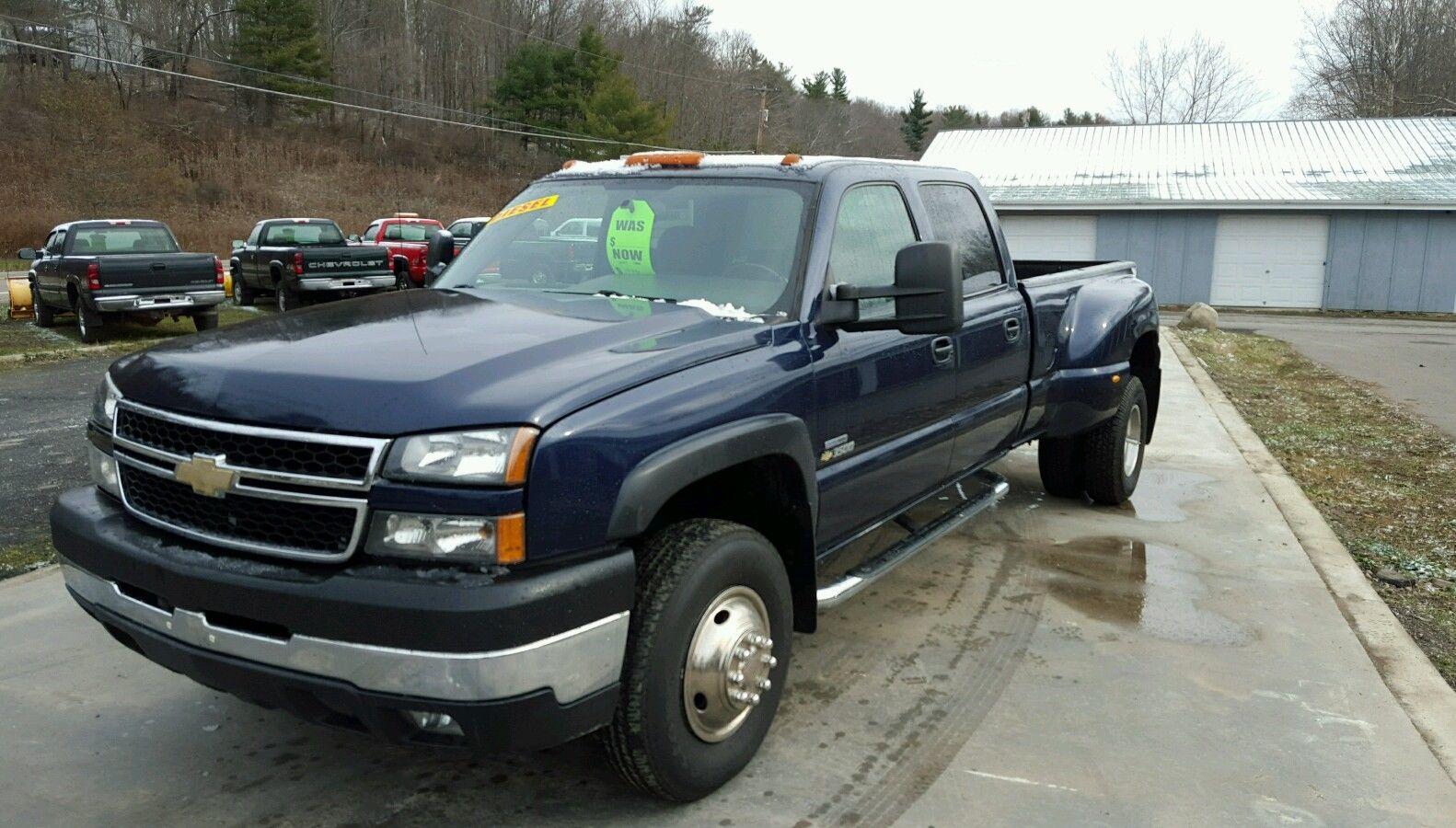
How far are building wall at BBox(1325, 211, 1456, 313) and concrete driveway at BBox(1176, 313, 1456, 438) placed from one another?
2.16 m

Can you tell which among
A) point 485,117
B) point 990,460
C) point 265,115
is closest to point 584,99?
point 485,117

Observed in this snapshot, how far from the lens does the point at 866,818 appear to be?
123 inches

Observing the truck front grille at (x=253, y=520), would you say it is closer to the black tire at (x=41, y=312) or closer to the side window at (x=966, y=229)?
the side window at (x=966, y=229)

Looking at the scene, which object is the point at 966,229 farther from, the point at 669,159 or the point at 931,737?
the point at 931,737

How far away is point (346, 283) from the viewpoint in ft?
61.7

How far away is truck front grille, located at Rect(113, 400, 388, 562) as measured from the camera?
2.61m

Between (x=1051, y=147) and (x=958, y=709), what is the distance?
106 ft

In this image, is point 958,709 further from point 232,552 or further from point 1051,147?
point 1051,147

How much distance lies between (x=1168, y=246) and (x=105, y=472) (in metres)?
29.5

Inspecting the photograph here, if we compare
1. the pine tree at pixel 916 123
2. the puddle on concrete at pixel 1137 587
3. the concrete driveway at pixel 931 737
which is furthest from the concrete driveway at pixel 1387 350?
the pine tree at pixel 916 123

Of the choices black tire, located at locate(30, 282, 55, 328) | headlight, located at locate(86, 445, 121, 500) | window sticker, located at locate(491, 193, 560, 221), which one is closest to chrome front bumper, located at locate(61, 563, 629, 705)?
headlight, located at locate(86, 445, 121, 500)

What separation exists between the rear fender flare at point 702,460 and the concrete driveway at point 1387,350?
339 inches

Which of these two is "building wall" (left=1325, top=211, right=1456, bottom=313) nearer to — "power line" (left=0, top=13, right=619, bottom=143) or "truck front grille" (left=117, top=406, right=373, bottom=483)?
"power line" (left=0, top=13, right=619, bottom=143)

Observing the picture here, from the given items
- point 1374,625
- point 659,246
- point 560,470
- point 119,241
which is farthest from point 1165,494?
point 119,241
